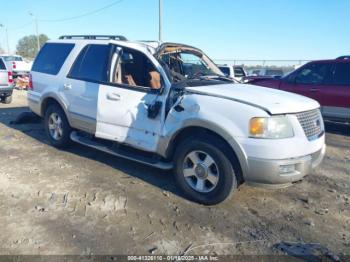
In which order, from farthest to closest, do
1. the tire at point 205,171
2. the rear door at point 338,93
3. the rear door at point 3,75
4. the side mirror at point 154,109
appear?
the rear door at point 3,75 < the rear door at point 338,93 < the side mirror at point 154,109 < the tire at point 205,171

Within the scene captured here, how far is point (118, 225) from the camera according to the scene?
11.5 feet

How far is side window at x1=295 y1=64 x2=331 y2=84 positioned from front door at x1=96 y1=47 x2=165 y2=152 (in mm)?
5281

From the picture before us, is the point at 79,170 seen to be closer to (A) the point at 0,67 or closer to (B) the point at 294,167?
(B) the point at 294,167

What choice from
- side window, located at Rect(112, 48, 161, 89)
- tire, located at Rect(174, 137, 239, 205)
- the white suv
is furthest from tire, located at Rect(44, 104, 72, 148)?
tire, located at Rect(174, 137, 239, 205)

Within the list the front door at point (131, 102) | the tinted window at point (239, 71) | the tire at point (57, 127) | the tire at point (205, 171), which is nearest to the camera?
the tire at point (205, 171)

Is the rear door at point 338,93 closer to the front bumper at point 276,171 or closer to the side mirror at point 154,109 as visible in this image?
the front bumper at point 276,171

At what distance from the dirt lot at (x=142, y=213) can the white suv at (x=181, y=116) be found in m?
0.34

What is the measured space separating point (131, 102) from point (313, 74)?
5761 mm

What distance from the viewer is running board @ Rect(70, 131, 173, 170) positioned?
172 inches

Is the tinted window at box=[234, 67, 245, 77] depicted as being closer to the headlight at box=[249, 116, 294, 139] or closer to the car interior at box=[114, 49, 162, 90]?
the car interior at box=[114, 49, 162, 90]

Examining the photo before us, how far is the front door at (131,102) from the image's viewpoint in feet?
14.4

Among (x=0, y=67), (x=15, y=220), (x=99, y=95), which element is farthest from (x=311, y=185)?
(x=0, y=67)

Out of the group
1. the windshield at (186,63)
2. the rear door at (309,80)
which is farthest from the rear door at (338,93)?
the windshield at (186,63)

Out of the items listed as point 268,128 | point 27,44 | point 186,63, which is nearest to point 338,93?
point 186,63
